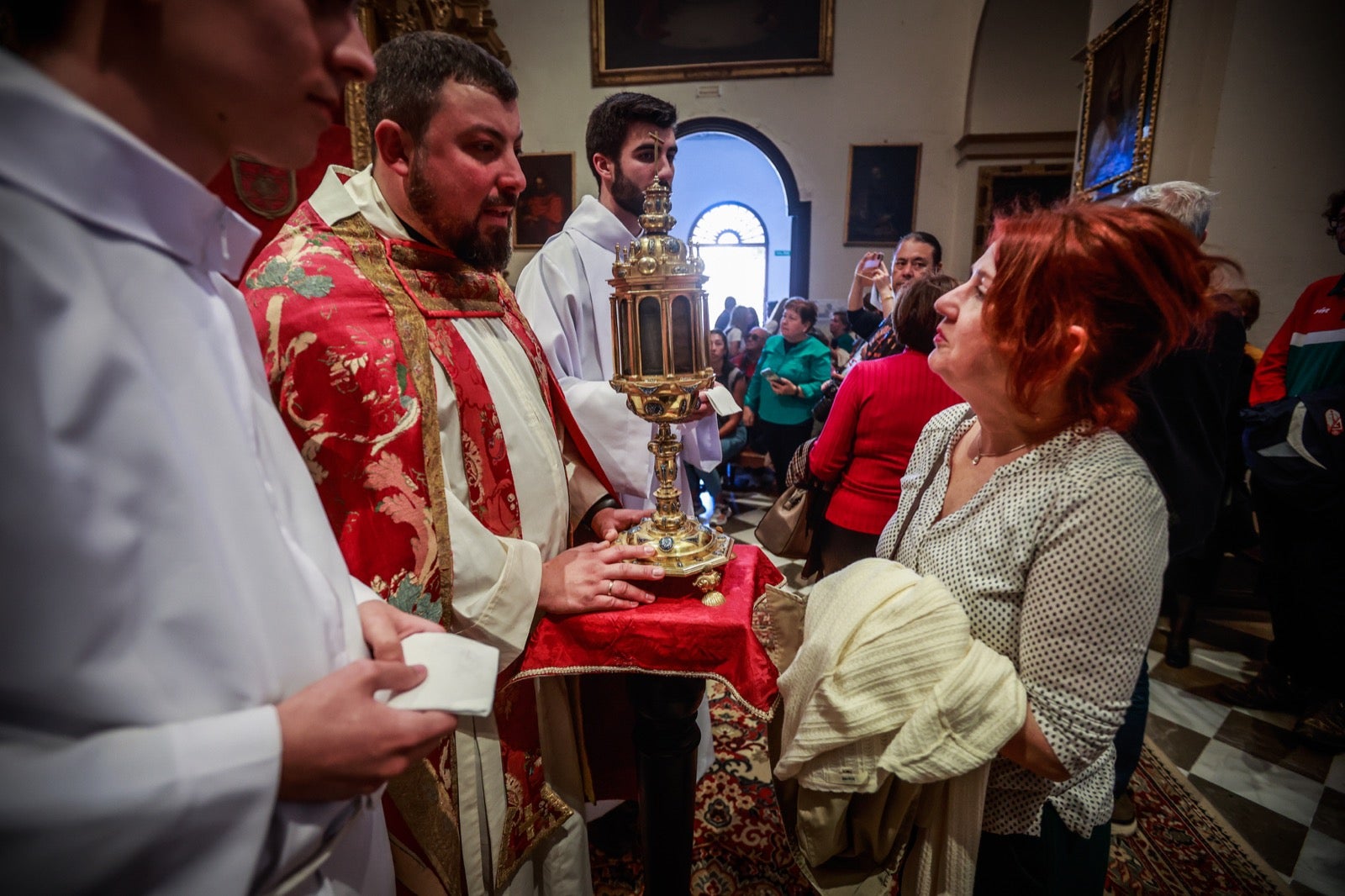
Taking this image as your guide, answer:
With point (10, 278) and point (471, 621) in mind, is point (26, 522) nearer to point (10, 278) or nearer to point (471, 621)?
Result: point (10, 278)

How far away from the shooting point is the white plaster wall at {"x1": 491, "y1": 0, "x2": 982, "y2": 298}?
8234mm

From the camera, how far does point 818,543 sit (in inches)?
113

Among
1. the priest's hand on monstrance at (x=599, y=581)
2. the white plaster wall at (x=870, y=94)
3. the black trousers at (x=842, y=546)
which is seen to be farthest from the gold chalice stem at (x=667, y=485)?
the white plaster wall at (x=870, y=94)

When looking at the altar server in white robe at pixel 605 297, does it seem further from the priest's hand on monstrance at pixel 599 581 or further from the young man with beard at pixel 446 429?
the priest's hand on monstrance at pixel 599 581

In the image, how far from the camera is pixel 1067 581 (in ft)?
3.31

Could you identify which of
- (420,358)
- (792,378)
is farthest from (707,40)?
(420,358)

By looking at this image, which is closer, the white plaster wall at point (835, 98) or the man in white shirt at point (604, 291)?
the man in white shirt at point (604, 291)

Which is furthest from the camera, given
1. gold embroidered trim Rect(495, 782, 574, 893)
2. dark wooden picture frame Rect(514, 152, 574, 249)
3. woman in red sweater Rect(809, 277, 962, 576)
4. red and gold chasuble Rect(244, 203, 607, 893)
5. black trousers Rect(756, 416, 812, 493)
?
dark wooden picture frame Rect(514, 152, 574, 249)

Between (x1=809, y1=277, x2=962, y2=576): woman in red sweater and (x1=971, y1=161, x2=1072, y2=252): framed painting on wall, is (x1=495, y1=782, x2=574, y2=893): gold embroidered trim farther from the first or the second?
(x1=971, y1=161, x2=1072, y2=252): framed painting on wall

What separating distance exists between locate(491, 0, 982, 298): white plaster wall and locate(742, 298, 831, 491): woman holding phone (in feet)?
14.5

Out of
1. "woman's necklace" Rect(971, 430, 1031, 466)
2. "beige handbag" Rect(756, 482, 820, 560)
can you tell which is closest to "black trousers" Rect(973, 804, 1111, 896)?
"woman's necklace" Rect(971, 430, 1031, 466)

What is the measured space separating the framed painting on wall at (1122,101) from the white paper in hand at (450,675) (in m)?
4.87

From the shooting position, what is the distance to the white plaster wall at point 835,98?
27.0 feet

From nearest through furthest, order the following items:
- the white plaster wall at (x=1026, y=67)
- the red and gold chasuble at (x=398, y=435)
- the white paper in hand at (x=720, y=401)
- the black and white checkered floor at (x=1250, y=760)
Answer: the red and gold chasuble at (x=398, y=435) → the white paper in hand at (x=720, y=401) → the black and white checkered floor at (x=1250, y=760) → the white plaster wall at (x=1026, y=67)
